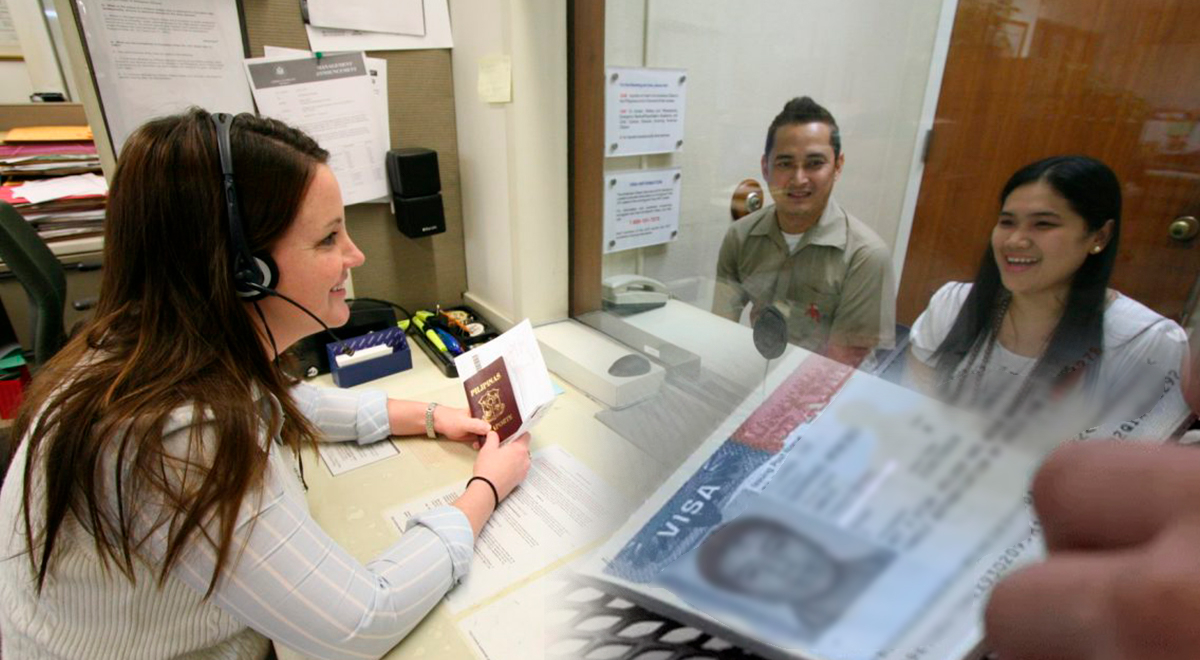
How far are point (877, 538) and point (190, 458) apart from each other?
548 mm

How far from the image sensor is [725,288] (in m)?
0.93

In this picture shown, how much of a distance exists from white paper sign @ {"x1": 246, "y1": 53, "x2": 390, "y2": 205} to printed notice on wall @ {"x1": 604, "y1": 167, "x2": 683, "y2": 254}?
18.6 inches

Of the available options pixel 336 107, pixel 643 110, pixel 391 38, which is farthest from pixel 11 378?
pixel 643 110

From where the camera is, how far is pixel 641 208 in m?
1.12

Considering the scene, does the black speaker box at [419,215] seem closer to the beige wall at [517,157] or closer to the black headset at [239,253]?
the beige wall at [517,157]

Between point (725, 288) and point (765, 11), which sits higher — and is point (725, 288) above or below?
below

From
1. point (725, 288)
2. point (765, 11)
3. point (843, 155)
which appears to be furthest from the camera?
point (725, 288)

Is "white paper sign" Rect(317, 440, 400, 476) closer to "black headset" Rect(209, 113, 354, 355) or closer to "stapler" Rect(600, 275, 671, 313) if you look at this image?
"black headset" Rect(209, 113, 354, 355)

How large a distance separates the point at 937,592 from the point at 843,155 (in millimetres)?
692

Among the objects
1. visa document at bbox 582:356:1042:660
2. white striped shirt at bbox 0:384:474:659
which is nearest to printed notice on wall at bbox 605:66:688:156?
white striped shirt at bbox 0:384:474:659

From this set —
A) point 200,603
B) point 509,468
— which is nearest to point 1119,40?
point 509,468

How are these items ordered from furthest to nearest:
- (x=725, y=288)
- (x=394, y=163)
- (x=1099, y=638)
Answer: (x=394, y=163)
(x=725, y=288)
(x=1099, y=638)

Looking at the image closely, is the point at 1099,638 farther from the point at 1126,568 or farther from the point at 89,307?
the point at 89,307

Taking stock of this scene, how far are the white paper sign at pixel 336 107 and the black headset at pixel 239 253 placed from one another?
50 cm
